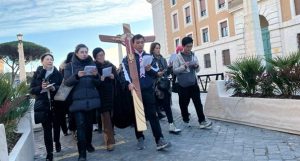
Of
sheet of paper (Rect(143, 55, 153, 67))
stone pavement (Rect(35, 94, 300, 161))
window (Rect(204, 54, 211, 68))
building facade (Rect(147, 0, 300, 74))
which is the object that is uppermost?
building facade (Rect(147, 0, 300, 74))

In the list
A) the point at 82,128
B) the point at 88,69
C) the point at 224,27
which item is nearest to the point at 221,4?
the point at 224,27

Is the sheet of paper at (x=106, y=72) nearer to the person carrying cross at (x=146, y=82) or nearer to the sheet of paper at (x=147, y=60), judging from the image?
the person carrying cross at (x=146, y=82)

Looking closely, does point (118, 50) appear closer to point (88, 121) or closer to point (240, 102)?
point (240, 102)

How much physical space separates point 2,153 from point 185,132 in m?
4.16

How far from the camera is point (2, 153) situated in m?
3.66

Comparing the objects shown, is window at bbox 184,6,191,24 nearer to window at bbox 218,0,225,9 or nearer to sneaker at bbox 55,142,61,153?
window at bbox 218,0,225,9

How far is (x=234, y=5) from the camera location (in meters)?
32.0

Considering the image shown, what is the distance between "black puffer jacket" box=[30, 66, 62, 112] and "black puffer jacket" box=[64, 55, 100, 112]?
49 centimetres

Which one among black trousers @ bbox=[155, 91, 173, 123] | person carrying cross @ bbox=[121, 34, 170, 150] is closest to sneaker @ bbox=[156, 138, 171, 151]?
person carrying cross @ bbox=[121, 34, 170, 150]

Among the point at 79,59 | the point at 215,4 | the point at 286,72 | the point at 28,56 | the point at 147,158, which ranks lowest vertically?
the point at 147,158

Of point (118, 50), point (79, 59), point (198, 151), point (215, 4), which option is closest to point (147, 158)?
point (198, 151)

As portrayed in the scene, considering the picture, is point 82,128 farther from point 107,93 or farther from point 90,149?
point 107,93

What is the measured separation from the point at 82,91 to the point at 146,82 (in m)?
0.99

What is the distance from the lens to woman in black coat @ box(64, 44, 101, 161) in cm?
555
